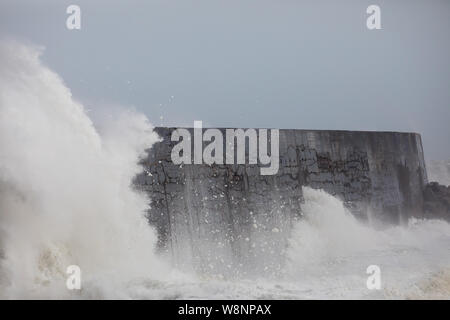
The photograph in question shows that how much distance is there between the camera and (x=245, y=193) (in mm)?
7613

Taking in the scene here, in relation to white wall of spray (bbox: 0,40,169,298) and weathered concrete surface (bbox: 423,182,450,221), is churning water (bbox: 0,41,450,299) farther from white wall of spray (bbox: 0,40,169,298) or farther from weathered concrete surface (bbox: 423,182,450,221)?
weathered concrete surface (bbox: 423,182,450,221)

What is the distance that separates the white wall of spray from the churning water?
1 cm

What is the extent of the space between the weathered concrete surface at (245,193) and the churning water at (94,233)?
0.71ft

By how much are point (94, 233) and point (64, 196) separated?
54 cm

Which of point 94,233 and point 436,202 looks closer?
point 94,233

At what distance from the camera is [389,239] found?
9734 mm

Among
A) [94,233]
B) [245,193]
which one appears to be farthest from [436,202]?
[94,233]

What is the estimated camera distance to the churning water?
5703 mm

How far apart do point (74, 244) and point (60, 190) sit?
66 centimetres

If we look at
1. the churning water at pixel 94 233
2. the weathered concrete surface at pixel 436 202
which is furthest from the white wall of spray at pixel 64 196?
the weathered concrete surface at pixel 436 202

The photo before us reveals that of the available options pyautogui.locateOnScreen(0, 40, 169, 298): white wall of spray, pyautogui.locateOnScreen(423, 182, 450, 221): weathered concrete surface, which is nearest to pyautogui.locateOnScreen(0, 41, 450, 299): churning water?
pyautogui.locateOnScreen(0, 40, 169, 298): white wall of spray

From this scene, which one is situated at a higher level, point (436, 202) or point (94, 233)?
point (436, 202)

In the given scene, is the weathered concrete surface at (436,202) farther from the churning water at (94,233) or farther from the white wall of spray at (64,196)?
the white wall of spray at (64,196)

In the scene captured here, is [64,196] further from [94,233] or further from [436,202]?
[436,202]
